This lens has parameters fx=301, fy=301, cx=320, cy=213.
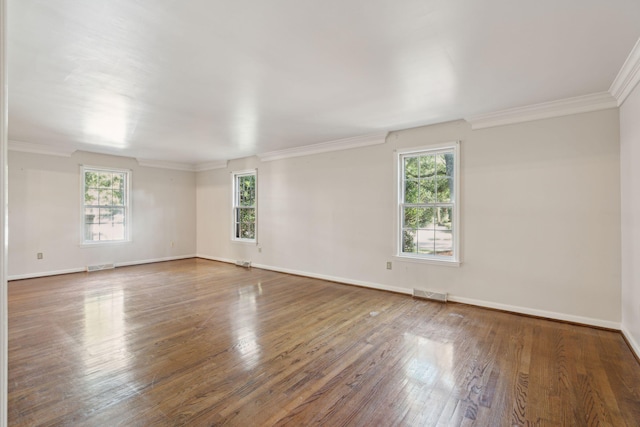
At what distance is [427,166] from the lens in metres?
4.39

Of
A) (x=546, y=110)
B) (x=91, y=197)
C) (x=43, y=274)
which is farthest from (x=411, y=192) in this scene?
(x=43, y=274)

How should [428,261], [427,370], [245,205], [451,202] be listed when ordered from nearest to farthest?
[427,370] → [451,202] → [428,261] → [245,205]

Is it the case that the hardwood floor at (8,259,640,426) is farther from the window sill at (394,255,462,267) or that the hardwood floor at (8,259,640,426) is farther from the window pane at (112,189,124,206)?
the window pane at (112,189,124,206)

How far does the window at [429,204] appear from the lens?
13.6 ft

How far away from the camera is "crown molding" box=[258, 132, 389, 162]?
476cm

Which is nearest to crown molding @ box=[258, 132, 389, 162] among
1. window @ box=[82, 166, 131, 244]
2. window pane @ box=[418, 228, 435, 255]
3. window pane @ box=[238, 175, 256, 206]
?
window pane @ box=[238, 175, 256, 206]

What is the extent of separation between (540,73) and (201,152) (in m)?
5.69

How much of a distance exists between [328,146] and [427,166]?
176 cm

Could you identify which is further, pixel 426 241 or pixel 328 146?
pixel 328 146

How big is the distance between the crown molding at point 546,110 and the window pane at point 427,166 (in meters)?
0.68

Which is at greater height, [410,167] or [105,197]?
[410,167]

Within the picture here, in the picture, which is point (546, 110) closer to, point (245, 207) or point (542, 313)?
point (542, 313)

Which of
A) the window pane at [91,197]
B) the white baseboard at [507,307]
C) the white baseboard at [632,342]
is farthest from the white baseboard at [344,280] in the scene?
the window pane at [91,197]

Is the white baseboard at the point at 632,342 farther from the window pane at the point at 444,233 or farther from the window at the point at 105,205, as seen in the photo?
the window at the point at 105,205
